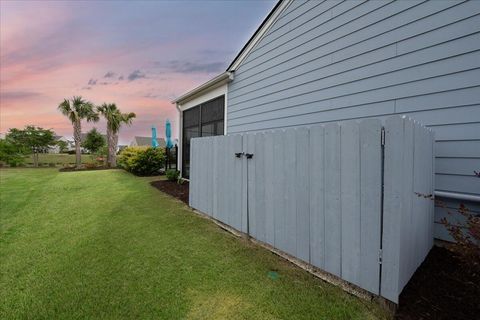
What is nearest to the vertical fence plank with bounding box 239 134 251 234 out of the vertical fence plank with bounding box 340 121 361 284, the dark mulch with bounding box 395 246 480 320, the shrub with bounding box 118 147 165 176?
the vertical fence plank with bounding box 340 121 361 284

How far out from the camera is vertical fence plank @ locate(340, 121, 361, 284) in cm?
216

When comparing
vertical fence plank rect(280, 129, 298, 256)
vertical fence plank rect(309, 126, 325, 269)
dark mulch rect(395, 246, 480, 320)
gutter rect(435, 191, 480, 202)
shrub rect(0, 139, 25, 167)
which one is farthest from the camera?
shrub rect(0, 139, 25, 167)

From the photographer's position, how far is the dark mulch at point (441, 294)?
186cm

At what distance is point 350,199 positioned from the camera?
2.21 m

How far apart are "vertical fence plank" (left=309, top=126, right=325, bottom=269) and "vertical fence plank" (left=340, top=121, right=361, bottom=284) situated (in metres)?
0.23

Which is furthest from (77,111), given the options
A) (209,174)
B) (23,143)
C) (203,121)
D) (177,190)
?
(209,174)

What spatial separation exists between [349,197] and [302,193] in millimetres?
562

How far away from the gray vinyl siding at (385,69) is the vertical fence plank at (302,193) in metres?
1.61

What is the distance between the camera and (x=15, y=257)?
3211 millimetres

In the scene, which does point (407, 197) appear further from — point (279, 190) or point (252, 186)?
point (252, 186)

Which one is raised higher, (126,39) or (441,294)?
(126,39)

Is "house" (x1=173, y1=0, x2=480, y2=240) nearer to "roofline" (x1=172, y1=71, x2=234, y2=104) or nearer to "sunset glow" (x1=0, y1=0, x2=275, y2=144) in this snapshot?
"roofline" (x1=172, y1=71, x2=234, y2=104)

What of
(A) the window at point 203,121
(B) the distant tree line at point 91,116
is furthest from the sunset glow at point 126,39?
(B) the distant tree line at point 91,116

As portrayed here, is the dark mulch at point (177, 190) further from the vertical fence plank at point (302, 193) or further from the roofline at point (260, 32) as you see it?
the vertical fence plank at point (302, 193)
